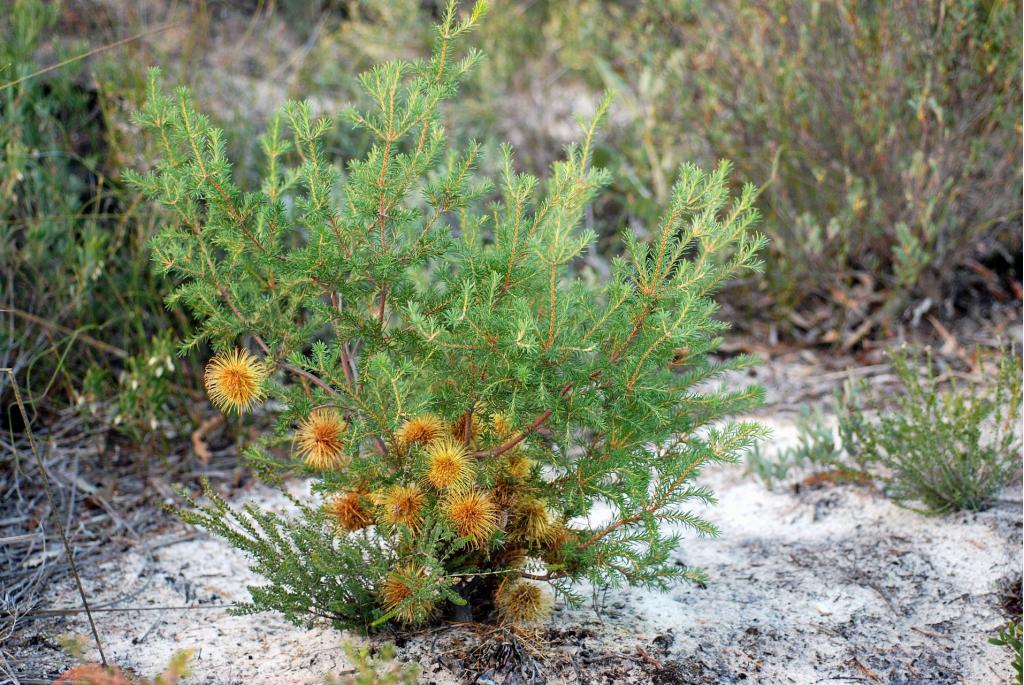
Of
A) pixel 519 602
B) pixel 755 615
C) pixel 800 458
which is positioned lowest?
pixel 800 458

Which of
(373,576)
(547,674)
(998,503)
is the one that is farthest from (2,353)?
(998,503)

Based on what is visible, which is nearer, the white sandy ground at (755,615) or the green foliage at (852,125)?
the white sandy ground at (755,615)

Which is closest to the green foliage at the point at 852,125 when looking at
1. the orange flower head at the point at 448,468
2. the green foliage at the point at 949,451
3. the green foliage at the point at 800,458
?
the green foliage at the point at 800,458

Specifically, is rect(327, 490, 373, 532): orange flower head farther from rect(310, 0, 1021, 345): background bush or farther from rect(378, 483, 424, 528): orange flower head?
rect(310, 0, 1021, 345): background bush

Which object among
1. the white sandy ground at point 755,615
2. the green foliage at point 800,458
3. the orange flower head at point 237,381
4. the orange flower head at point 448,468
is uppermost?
the orange flower head at point 237,381

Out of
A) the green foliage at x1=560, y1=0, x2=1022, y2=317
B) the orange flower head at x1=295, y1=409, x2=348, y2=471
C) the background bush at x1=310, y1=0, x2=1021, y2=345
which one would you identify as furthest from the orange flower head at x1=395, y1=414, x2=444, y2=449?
the green foliage at x1=560, y1=0, x2=1022, y2=317

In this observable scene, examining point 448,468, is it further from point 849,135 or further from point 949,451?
point 849,135

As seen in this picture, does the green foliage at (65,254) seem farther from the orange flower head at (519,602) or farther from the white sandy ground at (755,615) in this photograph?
the orange flower head at (519,602)

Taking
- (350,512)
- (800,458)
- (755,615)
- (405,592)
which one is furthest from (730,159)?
(405,592)
